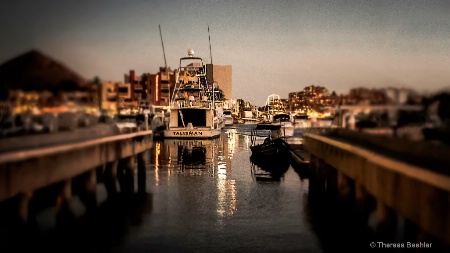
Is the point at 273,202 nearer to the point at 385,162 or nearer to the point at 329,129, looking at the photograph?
the point at 329,129

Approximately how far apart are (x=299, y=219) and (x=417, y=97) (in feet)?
32.9

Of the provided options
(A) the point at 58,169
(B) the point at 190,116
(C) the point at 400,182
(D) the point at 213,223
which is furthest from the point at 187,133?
(C) the point at 400,182

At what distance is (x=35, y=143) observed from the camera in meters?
14.9

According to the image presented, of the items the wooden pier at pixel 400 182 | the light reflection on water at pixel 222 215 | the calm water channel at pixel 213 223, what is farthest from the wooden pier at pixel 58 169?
the wooden pier at pixel 400 182

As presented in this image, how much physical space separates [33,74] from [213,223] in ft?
28.6

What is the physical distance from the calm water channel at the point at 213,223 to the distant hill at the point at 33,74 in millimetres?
4627

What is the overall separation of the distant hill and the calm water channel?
15.2 feet

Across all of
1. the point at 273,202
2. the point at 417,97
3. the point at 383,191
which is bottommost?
the point at 273,202

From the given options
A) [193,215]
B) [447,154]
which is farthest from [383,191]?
[193,215]

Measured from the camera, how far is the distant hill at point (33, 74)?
1593 cm

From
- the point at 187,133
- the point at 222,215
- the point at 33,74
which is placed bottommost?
the point at 222,215

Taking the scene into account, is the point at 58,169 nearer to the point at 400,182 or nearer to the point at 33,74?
the point at 33,74

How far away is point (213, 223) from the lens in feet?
Result: 67.1

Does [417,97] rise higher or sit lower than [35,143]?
higher
